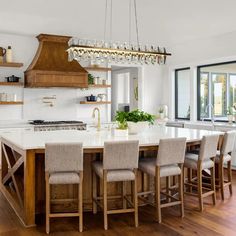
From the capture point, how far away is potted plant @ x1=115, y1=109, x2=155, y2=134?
16.1 ft

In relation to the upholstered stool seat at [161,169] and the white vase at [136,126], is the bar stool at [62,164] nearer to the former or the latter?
the upholstered stool seat at [161,169]

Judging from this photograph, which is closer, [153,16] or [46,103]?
[153,16]

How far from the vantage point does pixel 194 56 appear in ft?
25.6

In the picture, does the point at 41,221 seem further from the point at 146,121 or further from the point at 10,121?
the point at 10,121

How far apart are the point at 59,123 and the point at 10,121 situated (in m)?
1.05

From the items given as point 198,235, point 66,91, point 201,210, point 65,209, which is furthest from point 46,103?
point 198,235

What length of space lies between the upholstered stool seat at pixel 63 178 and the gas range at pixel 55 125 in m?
3.24

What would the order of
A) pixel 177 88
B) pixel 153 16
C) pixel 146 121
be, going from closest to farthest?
pixel 146 121, pixel 153 16, pixel 177 88

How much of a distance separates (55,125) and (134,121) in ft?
7.99

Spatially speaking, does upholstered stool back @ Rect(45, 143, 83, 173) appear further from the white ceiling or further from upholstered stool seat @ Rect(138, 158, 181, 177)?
the white ceiling

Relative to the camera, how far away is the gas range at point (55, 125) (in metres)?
6.71

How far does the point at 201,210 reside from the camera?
4188mm

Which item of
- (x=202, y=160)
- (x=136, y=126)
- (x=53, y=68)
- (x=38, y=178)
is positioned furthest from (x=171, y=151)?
(x=53, y=68)

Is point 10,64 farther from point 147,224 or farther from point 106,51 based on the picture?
point 147,224
